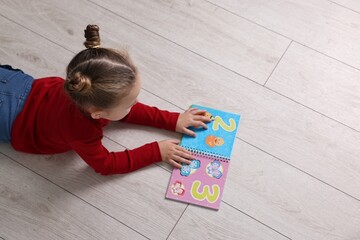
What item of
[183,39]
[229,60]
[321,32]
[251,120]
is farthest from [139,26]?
[321,32]

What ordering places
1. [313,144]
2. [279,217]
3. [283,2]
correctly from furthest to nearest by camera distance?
[283,2]
[313,144]
[279,217]

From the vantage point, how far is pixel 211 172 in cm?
103

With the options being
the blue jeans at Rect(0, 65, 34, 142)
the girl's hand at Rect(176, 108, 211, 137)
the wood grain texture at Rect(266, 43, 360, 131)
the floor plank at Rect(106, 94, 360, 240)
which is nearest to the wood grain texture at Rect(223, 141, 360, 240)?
the floor plank at Rect(106, 94, 360, 240)

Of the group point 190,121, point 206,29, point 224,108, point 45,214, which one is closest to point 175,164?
point 190,121

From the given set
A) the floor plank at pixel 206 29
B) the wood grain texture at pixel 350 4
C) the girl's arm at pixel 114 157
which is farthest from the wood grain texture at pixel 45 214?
the wood grain texture at pixel 350 4

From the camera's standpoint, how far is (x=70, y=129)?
0.88 metres

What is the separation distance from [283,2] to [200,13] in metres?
0.29

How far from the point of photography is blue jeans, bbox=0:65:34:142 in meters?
0.97

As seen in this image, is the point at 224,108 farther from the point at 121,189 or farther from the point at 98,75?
the point at 98,75

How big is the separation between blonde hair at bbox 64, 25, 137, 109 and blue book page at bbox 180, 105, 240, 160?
0.33 metres

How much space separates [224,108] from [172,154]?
0.74 ft

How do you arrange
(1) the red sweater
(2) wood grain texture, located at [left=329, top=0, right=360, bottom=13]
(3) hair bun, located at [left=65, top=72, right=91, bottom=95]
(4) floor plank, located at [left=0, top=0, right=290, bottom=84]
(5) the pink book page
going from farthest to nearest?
(2) wood grain texture, located at [left=329, top=0, right=360, bottom=13] < (4) floor plank, located at [left=0, top=0, right=290, bottom=84] < (5) the pink book page < (1) the red sweater < (3) hair bun, located at [left=65, top=72, right=91, bottom=95]

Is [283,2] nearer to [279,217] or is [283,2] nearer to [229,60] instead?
[229,60]

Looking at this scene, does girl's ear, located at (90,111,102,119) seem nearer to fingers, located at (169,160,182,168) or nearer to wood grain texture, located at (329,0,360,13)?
fingers, located at (169,160,182,168)
